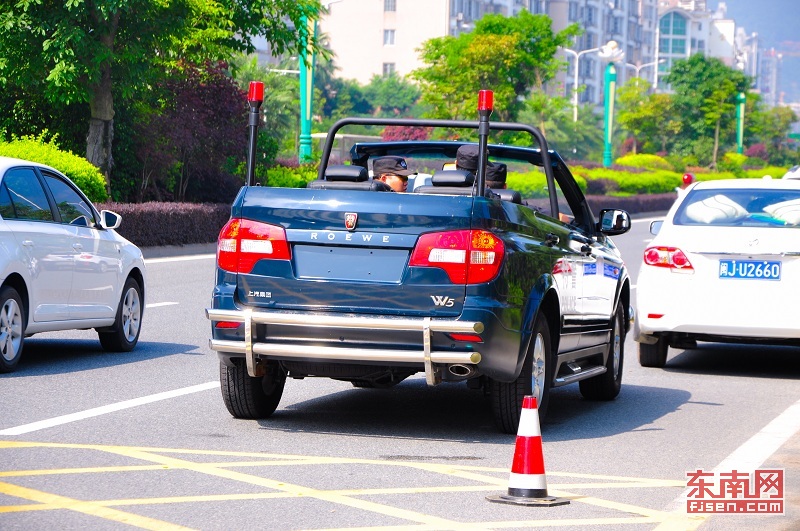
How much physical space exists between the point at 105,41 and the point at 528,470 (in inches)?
892

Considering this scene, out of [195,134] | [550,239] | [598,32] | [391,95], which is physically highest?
[598,32]

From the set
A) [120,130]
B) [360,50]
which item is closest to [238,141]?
[120,130]

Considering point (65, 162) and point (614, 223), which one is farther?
point (65, 162)

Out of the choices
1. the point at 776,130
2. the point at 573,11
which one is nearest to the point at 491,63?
the point at 776,130

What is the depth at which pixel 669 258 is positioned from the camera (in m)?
12.3

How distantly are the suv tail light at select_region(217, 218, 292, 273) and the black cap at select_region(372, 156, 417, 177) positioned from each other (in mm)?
1906

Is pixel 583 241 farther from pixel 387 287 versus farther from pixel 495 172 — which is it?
pixel 387 287

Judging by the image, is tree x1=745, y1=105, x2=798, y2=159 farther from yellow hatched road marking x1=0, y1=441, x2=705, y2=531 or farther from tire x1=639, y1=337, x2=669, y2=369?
yellow hatched road marking x1=0, y1=441, x2=705, y2=531

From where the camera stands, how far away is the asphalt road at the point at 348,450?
638cm

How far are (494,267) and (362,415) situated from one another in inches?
70.7

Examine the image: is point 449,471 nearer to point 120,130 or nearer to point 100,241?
point 100,241

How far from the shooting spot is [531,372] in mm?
8570

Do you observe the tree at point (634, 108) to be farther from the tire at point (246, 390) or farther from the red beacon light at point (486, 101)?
the red beacon light at point (486, 101)

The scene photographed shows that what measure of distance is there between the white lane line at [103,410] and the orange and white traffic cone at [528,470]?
305 centimetres
